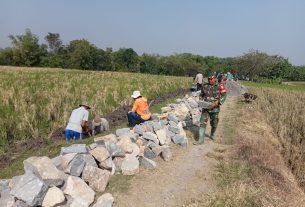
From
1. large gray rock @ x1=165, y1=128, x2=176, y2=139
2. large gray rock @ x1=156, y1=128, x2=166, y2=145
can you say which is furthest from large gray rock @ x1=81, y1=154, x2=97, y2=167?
large gray rock @ x1=165, y1=128, x2=176, y2=139

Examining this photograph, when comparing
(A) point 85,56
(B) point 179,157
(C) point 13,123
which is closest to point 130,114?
(B) point 179,157

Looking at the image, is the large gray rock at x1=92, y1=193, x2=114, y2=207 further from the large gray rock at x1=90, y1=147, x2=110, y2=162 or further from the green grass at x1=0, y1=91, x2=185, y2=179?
the large gray rock at x1=90, y1=147, x2=110, y2=162

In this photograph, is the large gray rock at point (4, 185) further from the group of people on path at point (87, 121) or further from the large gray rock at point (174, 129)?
the large gray rock at point (174, 129)

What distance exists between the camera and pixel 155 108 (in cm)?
1548

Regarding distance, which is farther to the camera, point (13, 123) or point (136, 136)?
point (13, 123)

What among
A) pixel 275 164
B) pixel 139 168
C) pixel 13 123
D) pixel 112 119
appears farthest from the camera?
pixel 112 119

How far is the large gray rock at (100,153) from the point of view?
6.64 meters

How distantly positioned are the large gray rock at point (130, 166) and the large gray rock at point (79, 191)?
4.08 ft

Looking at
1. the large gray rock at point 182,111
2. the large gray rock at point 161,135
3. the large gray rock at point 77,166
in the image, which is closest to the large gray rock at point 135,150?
the large gray rock at point 161,135

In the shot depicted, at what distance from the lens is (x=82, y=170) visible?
6098 mm

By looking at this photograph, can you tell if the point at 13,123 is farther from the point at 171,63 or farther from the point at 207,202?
the point at 171,63

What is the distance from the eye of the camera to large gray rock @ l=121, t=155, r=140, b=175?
6941 mm

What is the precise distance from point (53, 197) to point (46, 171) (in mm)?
480

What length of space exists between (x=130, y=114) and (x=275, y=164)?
14.2 ft
